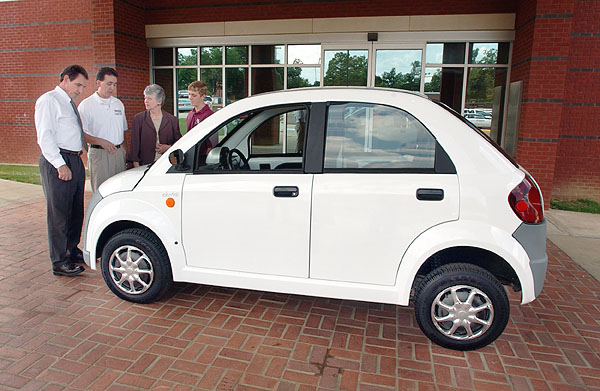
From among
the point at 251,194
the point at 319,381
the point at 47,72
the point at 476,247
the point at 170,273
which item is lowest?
the point at 319,381

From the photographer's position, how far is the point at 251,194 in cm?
349

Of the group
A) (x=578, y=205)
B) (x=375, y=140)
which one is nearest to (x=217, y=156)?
(x=375, y=140)

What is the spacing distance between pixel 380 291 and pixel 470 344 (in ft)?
2.50

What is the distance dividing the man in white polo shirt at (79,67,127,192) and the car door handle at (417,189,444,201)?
11.5ft

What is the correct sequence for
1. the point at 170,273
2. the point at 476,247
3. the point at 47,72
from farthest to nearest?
the point at 47,72, the point at 170,273, the point at 476,247

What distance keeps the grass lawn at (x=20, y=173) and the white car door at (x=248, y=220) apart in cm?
831

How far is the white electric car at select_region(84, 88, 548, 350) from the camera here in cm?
316

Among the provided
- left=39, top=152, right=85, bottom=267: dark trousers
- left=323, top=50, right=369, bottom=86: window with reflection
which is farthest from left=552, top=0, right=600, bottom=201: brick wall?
left=39, top=152, right=85, bottom=267: dark trousers

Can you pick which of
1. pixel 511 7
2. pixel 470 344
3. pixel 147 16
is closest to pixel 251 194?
pixel 470 344

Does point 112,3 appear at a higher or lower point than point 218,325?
higher

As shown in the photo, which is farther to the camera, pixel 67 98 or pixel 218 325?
pixel 67 98

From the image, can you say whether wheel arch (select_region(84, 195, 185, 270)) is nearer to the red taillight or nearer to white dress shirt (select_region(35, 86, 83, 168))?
white dress shirt (select_region(35, 86, 83, 168))

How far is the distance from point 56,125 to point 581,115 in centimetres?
917

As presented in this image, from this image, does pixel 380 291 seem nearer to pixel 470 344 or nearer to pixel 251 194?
pixel 470 344
